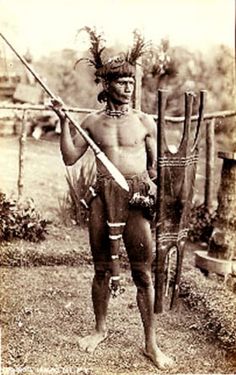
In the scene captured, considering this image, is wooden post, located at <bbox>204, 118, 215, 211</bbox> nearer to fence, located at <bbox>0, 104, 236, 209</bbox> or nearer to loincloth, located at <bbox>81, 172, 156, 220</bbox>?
fence, located at <bbox>0, 104, 236, 209</bbox>

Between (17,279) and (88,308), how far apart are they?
0.59ft

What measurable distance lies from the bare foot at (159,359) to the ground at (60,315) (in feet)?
0.04

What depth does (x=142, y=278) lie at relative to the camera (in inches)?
68.8

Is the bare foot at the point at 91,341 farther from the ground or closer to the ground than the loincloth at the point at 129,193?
closer to the ground

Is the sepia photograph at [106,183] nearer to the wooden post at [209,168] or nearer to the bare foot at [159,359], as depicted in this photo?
the bare foot at [159,359]

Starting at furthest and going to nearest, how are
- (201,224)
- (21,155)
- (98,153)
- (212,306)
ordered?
(201,224)
(212,306)
(21,155)
(98,153)

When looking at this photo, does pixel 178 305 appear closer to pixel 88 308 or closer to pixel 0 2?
pixel 88 308

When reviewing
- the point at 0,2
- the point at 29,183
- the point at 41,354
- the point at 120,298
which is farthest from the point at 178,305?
the point at 0,2

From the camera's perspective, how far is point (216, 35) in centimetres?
195

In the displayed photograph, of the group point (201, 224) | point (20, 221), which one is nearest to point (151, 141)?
point (20, 221)

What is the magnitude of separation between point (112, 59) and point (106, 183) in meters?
0.26

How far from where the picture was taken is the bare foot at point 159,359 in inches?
69.2

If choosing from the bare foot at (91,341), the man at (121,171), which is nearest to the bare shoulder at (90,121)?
the man at (121,171)

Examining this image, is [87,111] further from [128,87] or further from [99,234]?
[99,234]
